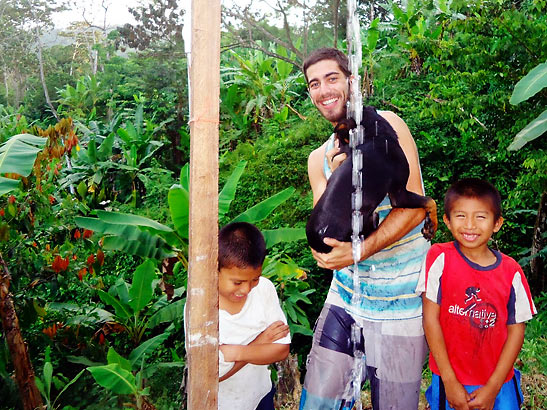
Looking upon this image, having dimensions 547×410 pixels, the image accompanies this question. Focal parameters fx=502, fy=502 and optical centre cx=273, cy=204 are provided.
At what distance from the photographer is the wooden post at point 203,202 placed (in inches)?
43.2

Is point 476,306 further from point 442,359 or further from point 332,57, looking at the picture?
point 332,57

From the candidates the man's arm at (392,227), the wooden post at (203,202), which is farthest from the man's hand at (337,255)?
the wooden post at (203,202)

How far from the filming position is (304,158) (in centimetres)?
726

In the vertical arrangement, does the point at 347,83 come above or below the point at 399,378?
above

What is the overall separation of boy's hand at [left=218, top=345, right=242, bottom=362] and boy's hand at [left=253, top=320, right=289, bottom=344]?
12 cm

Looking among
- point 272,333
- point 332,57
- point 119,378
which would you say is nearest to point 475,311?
point 272,333

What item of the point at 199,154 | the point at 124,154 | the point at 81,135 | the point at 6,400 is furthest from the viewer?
the point at 81,135

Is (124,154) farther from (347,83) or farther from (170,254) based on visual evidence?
(347,83)

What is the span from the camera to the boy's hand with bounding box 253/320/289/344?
5.94 ft

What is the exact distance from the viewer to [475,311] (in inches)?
73.7

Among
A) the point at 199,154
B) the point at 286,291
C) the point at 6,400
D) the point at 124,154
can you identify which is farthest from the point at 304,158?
the point at 199,154

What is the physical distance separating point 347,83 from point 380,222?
561mm

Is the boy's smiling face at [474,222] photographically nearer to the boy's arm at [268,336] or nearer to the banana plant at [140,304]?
the boy's arm at [268,336]

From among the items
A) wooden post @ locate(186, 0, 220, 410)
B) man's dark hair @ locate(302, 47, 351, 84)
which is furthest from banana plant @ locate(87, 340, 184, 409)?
man's dark hair @ locate(302, 47, 351, 84)
